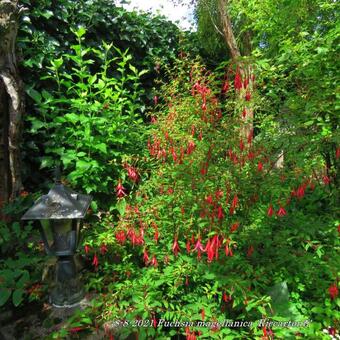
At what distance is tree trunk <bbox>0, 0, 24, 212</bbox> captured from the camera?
10.0 ft

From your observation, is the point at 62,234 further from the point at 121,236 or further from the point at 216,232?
the point at 216,232

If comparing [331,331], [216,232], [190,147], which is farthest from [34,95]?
[331,331]

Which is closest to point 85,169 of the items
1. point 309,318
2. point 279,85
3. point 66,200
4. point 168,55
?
Result: point 66,200

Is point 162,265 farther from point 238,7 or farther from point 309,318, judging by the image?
point 238,7

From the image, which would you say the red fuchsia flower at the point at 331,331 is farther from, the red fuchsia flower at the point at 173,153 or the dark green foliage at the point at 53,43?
the dark green foliage at the point at 53,43

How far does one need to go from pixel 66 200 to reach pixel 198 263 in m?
1.21

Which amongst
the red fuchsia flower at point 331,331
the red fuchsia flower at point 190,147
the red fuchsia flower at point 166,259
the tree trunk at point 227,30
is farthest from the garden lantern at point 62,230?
the tree trunk at point 227,30

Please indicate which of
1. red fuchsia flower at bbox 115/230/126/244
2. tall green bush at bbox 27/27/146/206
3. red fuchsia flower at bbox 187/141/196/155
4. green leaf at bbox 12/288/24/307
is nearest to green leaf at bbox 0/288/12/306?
green leaf at bbox 12/288/24/307

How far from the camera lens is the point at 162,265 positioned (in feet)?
9.32

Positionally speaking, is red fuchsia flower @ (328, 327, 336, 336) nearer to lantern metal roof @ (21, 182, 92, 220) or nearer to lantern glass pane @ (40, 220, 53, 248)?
lantern metal roof @ (21, 182, 92, 220)

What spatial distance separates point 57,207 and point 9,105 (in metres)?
1.58

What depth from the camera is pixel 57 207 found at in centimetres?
227

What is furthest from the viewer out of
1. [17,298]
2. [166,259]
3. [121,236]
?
[121,236]

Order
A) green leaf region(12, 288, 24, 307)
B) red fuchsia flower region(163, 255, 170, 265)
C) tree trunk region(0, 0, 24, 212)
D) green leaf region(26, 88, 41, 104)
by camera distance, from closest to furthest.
→ 1. green leaf region(12, 288, 24, 307)
2. red fuchsia flower region(163, 255, 170, 265)
3. tree trunk region(0, 0, 24, 212)
4. green leaf region(26, 88, 41, 104)
